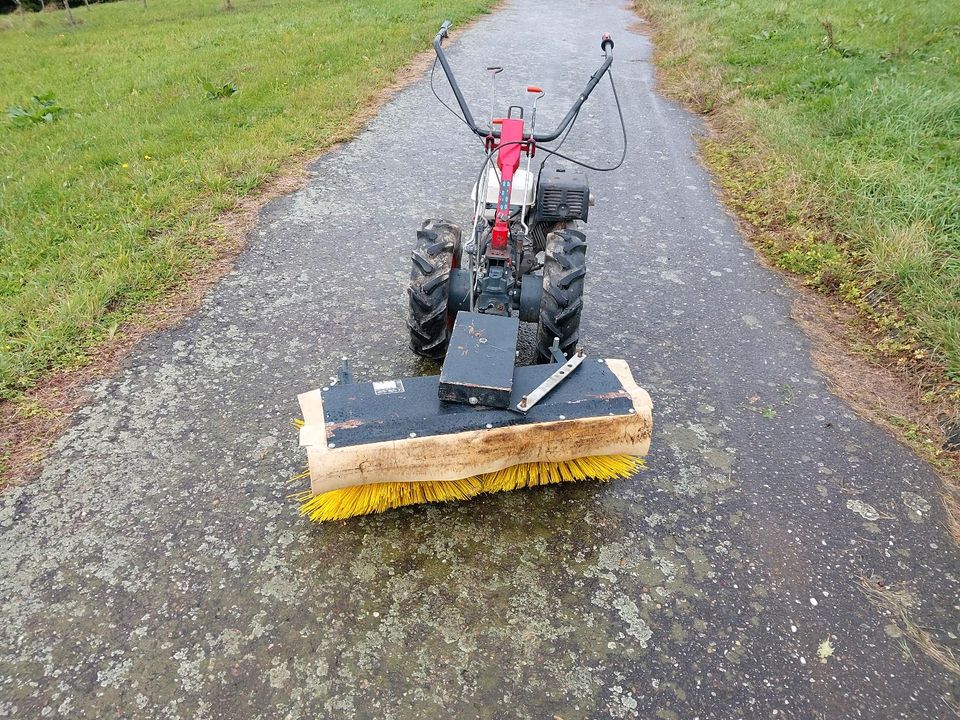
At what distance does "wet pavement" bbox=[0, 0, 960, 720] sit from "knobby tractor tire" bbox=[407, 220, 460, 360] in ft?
1.48

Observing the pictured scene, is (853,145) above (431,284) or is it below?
below

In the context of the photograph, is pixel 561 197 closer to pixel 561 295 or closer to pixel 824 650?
pixel 561 295

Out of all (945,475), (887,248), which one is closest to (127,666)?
(945,475)

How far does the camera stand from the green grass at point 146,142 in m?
4.10

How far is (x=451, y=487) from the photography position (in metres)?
2.68

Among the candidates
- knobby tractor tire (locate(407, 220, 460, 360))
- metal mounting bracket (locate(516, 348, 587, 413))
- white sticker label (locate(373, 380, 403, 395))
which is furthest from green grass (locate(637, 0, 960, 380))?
white sticker label (locate(373, 380, 403, 395))

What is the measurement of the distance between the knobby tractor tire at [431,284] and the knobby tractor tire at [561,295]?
1.60 ft

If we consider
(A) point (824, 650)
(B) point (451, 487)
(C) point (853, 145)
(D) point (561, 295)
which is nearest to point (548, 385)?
(B) point (451, 487)

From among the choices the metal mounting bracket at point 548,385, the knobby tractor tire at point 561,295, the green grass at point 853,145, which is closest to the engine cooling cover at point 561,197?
the knobby tractor tire at point 561,295

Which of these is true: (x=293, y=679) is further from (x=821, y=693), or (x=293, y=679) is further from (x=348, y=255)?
(x=348, y=255)

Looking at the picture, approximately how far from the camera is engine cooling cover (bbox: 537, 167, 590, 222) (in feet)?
11.8

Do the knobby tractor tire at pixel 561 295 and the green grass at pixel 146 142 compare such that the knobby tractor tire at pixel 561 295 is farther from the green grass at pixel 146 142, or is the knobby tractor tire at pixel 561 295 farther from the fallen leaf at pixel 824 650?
the green grass at pixel 146 142

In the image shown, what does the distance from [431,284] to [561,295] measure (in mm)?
634

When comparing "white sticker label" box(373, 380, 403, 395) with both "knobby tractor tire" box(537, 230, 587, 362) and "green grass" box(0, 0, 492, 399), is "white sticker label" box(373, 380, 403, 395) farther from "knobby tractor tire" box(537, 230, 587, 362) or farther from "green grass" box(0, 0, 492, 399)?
"green grass" box(0, 0, 492, 399)
